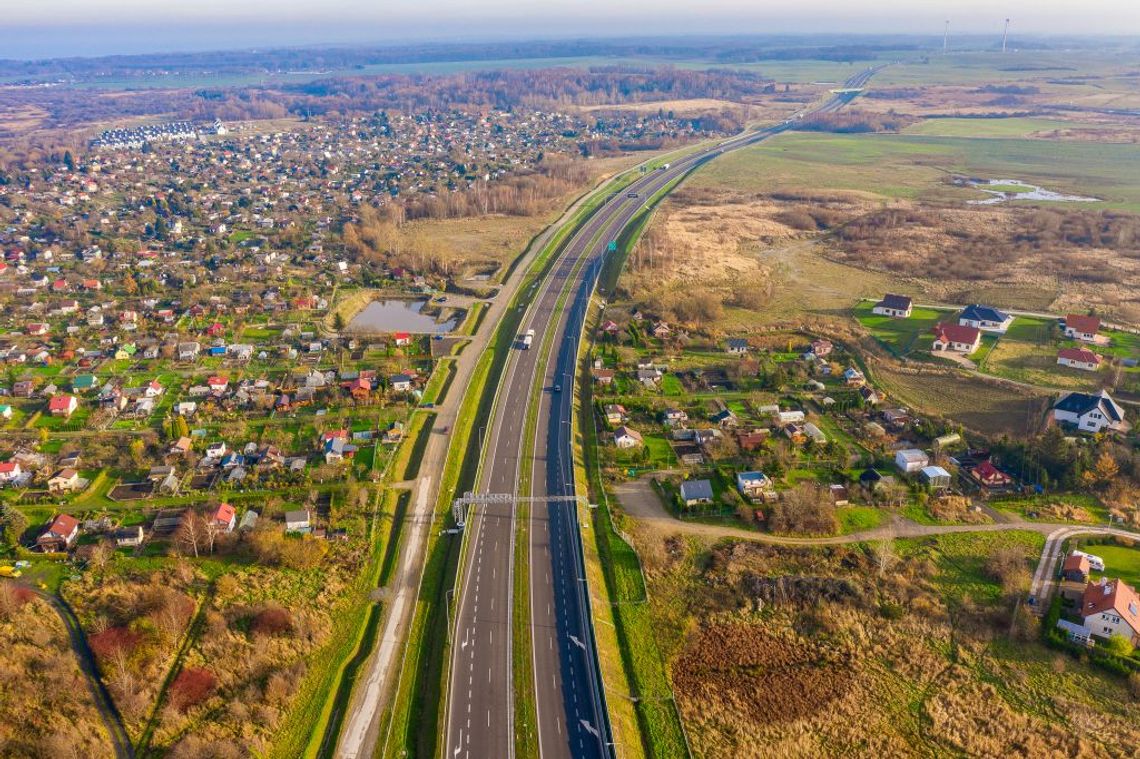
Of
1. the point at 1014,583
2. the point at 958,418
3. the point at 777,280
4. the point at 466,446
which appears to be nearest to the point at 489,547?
the point at 466,446

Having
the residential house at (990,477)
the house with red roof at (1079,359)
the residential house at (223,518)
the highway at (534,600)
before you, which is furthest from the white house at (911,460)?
the residential house at (223,518)

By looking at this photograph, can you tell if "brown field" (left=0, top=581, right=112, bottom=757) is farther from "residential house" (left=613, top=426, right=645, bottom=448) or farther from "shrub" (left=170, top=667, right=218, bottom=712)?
"residential house" (left=613, top=426, right=645, bottom=448)

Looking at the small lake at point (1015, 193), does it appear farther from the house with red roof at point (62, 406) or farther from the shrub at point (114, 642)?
the shrub at point (114, 642)

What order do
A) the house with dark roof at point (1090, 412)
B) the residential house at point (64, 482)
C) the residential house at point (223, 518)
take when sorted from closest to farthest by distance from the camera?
the residential house at point (223, 518)
the residential house at point (64, 482)
the house with dark roof at point (1090, 412)

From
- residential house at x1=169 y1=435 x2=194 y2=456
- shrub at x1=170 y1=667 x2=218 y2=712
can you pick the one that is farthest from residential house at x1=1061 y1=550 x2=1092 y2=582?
residential house at x1=169 y1=435 x2=194 y2=456

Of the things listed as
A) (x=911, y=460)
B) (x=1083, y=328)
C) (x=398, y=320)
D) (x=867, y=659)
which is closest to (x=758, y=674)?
(x=867, y=659)

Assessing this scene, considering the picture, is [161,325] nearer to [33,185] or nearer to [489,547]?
[489,547]
